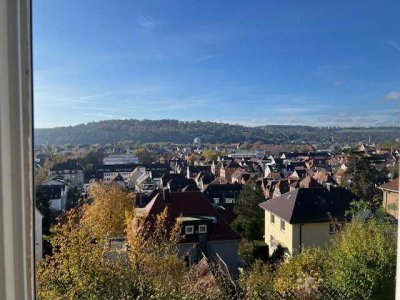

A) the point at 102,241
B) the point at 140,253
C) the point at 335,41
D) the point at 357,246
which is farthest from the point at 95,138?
the point at 357,246

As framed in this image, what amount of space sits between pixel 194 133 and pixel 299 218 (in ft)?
12.1

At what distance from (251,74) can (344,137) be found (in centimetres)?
76

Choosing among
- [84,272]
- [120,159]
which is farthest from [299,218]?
[120,159]

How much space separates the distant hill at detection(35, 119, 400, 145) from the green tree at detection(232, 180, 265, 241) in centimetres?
318

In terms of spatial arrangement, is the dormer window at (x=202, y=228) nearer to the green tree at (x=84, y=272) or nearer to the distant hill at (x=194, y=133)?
the green tree at (x=84, y=272)

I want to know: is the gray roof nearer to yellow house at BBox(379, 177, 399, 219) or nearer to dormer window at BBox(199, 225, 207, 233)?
dormer window at BBox(199, 225, 207, 233)

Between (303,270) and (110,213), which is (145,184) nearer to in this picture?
(110,213)

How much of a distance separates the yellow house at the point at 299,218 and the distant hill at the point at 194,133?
3.20m

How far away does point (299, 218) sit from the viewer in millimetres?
4852

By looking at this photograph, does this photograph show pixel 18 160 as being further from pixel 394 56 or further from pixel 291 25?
pixel 291 25

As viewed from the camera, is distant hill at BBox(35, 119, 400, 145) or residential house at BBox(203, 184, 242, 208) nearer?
distant hill at BBox(35, 119, 400, 145)

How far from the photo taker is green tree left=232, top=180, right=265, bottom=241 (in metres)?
4.85

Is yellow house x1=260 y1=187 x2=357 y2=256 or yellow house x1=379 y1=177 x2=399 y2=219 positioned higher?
yellow house x1=379 y1=177 x2=399 y2=219

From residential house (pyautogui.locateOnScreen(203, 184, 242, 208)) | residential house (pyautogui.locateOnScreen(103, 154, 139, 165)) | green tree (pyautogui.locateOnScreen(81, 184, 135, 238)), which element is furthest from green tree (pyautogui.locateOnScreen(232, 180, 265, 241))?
residential house (pyautogui.locateOnScreen(103, 154, 139, 165))
